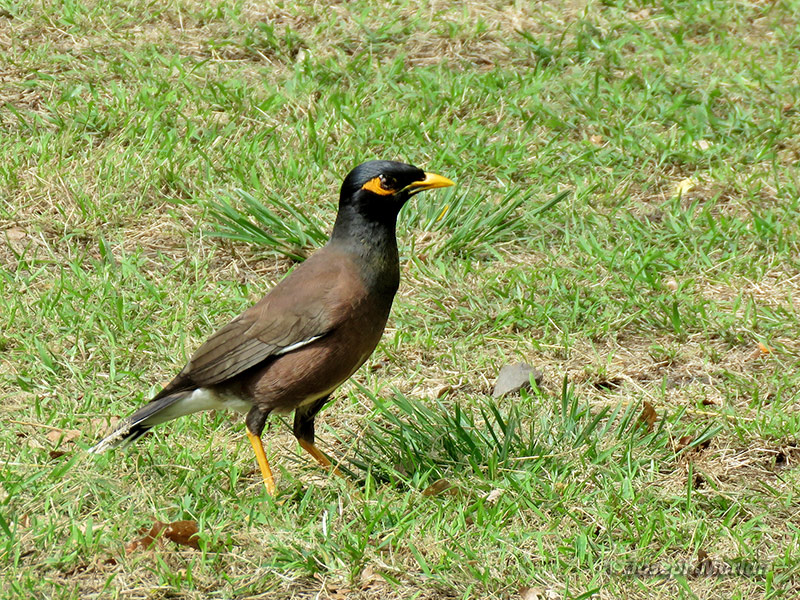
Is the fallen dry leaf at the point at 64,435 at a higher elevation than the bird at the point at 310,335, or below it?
below

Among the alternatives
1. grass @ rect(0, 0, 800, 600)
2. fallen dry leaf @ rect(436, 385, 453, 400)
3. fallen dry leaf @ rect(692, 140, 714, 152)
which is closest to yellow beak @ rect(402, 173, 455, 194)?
grass @ rect(0, 0, 800, 600)

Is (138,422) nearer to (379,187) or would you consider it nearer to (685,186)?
(379,187)

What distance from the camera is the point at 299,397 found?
434cm

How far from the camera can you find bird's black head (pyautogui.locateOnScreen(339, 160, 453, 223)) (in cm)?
440

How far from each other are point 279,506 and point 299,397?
1.43 ft

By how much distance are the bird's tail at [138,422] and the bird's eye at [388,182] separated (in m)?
1.15

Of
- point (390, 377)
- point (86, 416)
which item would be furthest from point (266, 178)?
point (86, 416)

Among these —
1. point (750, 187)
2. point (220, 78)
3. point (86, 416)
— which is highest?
point (220, 78)

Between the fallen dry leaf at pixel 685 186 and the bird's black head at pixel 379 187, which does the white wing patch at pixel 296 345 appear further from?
the fallen dry leaf at pixel 685 186

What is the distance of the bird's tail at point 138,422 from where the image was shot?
4.44 m

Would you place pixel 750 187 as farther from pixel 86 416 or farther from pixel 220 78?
pixel 86 416

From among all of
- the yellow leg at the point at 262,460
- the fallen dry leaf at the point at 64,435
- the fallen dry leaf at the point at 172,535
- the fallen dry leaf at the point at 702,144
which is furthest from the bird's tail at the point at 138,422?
the fallen dry leaf at the point at 702,144

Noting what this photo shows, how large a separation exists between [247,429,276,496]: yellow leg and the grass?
0.21 ft

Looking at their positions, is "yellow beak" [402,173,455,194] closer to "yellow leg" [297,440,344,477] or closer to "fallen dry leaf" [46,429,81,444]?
"yellow leg" [297,440,344,477]
